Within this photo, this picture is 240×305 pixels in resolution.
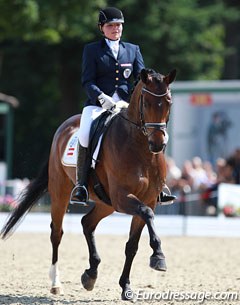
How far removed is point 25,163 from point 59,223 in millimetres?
1150

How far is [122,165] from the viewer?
27.4 ft

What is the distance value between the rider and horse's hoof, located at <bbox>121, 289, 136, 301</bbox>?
3.44 ft

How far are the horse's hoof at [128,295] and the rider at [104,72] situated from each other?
105 cm

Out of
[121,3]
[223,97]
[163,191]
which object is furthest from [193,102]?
[163,191]

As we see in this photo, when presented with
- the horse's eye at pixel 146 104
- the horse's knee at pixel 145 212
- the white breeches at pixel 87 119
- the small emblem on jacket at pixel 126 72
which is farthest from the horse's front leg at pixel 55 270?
the horse's eye at pixel 146 104

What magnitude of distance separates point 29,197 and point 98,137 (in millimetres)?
1729

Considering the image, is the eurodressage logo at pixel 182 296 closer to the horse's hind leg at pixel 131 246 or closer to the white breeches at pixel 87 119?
the horse's hind leg at pixel 131 246

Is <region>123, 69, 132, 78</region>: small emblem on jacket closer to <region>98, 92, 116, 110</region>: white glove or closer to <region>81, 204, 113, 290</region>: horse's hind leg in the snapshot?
<region>98, 92, 116, 110</region>: white glove

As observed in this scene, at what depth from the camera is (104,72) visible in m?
9.07

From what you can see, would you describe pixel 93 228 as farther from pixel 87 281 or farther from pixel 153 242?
pixel 153 242

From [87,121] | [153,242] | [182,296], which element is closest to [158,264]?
[153,242]

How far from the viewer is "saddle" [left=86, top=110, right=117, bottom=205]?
29.0 ft

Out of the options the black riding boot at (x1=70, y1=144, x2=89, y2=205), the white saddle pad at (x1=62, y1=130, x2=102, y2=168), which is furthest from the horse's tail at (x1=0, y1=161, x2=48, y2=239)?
the black riding boot at (x1=70, y1=144, x2=89, y2=205)

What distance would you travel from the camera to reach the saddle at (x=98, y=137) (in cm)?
884
